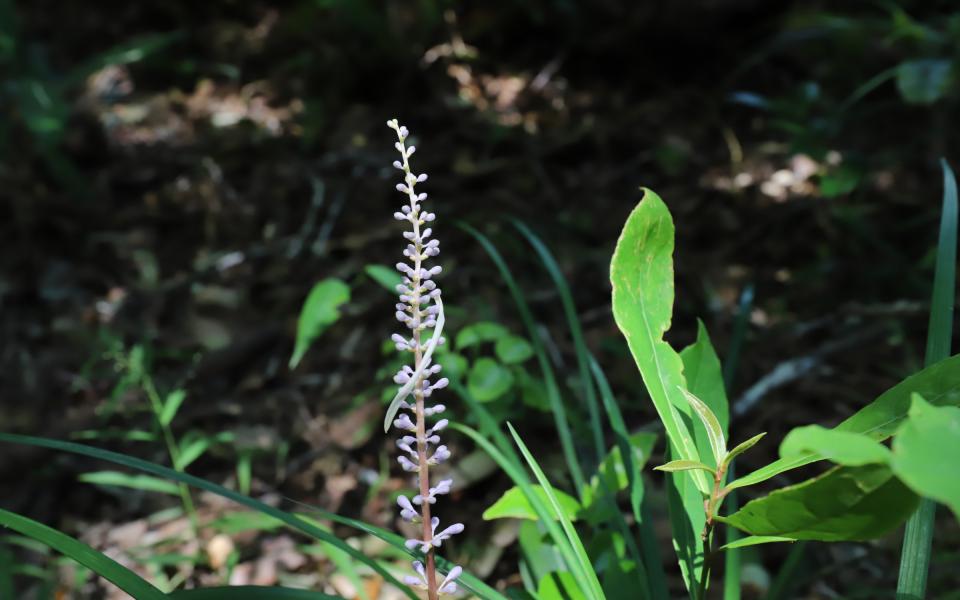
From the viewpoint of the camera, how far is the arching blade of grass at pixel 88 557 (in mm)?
876

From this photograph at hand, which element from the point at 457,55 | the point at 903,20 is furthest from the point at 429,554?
the point at 457,55

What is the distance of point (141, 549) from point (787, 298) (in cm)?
200

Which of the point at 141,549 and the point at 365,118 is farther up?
the point at 365,118

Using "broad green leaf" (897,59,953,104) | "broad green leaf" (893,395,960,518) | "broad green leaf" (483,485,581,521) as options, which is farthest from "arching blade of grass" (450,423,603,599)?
"broad green leaf" (897,59,953,104)

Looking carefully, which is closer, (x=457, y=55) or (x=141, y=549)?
(x=141, y=549)

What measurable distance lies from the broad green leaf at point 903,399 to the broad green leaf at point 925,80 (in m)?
1.65

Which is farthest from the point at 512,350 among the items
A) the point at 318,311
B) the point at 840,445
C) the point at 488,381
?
the point at 840,445

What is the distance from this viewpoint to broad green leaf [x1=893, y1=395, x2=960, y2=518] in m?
0.52

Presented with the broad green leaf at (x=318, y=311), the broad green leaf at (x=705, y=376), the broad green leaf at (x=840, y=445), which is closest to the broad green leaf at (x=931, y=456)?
the broad green leaf at (x=840, y=445)

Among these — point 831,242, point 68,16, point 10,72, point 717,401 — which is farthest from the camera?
point 68,16

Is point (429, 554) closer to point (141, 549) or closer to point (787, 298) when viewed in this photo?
point (141, 549)

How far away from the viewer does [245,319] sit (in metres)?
2.67

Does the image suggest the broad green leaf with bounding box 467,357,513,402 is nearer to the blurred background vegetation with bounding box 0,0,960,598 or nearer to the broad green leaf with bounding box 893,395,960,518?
the blurred background vegetation with bounding box 0,0,960,598

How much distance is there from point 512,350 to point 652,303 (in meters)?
0.68
